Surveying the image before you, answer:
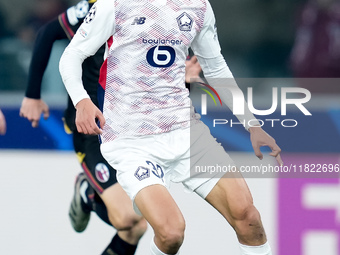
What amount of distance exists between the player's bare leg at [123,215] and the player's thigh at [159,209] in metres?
0.70

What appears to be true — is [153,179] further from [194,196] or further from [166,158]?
[194,196]

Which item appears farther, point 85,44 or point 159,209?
point 85,44

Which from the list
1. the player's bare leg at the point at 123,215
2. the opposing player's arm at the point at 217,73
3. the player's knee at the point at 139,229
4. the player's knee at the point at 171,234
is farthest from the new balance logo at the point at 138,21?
the player's knee at the point at 139,229

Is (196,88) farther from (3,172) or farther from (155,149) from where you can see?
(155,149)

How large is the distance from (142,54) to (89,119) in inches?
16.6

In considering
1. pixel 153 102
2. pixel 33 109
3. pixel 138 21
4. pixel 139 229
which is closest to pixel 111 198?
pixel 139 229

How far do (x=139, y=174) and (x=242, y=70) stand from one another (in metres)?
3.26

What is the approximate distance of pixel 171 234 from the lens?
388cm

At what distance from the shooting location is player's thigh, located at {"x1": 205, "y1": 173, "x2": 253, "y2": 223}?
4008 millimetres

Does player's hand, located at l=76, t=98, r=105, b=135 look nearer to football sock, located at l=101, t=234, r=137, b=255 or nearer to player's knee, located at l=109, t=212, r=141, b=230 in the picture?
player's knee, located at l=109, t=212, r=141, b=230

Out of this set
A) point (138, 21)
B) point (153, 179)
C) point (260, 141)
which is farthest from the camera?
point (260, 141)

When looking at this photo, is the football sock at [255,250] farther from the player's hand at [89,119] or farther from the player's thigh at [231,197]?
the player's hand at [89,119]

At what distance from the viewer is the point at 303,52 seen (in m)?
6.80

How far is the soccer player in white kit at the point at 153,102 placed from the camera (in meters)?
4.03
